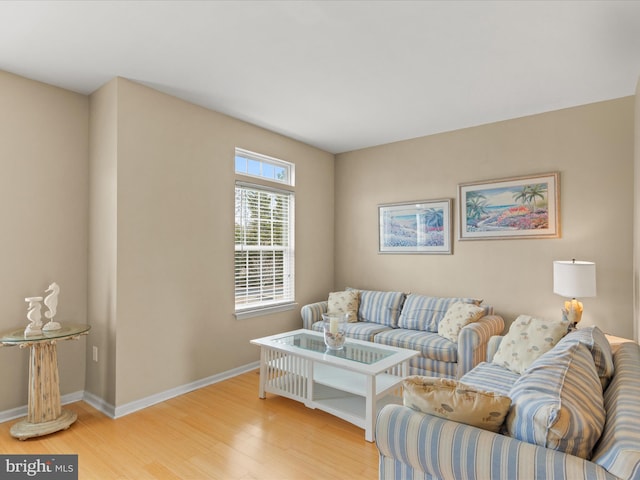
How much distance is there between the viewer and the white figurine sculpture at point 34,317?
108 inches

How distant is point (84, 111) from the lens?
3.37 meters

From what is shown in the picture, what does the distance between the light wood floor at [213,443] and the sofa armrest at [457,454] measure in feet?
2.89

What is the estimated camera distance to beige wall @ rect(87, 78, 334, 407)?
121 inches

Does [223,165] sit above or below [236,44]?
below

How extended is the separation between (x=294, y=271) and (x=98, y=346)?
2.28 m

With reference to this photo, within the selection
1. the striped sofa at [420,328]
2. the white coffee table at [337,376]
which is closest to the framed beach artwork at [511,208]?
the striped sofa at [420,328]

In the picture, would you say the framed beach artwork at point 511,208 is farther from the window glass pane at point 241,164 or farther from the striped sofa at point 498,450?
the window glass pane at point 241,164

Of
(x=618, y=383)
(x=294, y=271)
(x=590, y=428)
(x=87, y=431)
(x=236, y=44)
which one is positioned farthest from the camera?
(x=294, y=271)

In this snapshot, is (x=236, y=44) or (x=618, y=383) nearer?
(x=618, y=383)

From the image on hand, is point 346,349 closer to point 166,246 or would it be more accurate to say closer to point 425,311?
point 425,311

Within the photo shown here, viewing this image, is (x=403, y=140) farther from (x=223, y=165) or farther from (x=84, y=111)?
(x=84, y=111)

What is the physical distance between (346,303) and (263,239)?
1.30 metres

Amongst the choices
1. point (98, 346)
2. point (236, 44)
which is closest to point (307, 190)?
point (236, 44)

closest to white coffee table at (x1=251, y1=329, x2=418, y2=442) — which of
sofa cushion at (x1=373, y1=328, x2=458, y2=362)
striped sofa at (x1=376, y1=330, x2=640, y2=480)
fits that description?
sofa cushion at (x1=373, y1=328, x2=458, y2=362)
